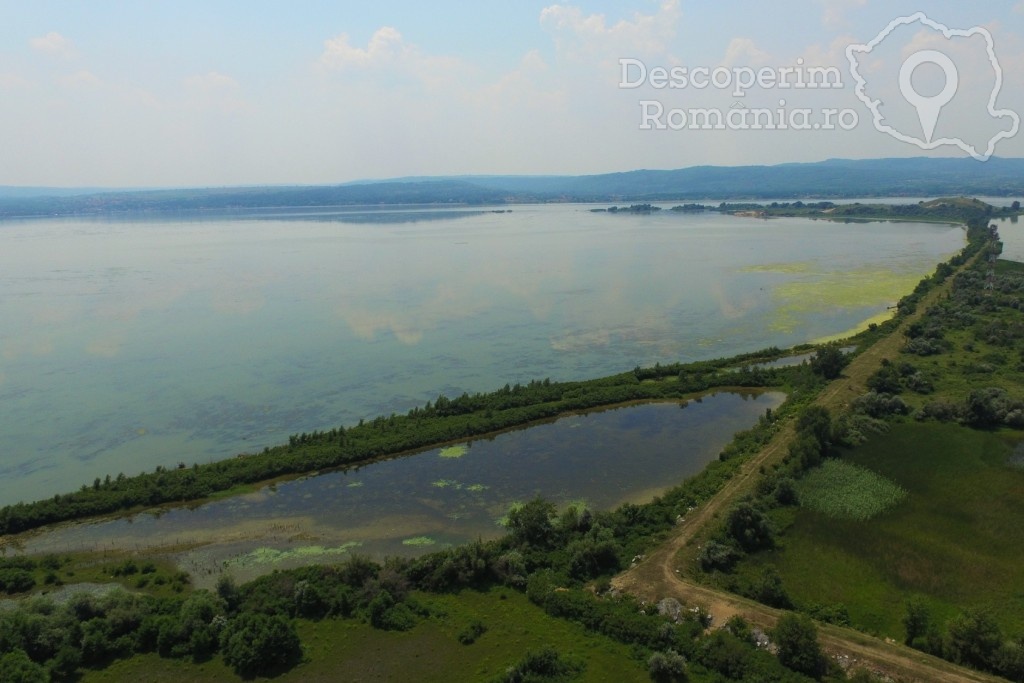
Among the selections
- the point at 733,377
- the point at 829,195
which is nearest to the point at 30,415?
the point at 733,377

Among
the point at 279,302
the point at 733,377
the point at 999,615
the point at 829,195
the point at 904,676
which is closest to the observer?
the point at 904,676

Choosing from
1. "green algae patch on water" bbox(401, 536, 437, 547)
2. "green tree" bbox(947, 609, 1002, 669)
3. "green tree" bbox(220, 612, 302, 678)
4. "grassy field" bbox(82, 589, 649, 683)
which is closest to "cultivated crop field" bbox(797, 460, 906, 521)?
"green tree" bbox(947, 609, 1002, 669)

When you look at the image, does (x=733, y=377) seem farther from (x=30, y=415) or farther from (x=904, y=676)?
(x=30, y=415)

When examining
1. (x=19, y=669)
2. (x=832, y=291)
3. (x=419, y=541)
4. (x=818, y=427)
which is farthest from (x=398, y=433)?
(x=832, y=291)

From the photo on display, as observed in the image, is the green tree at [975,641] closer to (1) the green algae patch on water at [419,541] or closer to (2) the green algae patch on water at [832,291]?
(1) the green algae patch on water at [419,541]

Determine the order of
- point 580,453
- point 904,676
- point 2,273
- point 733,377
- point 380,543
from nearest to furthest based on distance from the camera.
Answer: point 904,676 < point 380,543 < point 580,453 < point 733,377 < point 2,273

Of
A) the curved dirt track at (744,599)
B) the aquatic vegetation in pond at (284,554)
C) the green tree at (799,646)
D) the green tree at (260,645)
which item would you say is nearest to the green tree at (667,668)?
the curved dirt track at (744,599)
